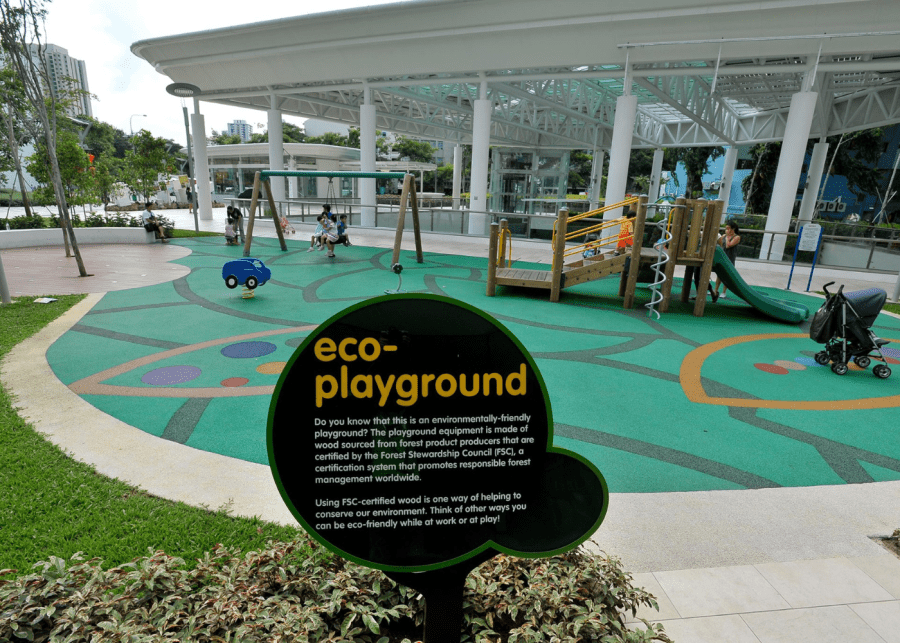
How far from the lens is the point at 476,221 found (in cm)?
2094

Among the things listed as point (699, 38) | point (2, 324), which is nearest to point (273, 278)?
point (2, 324)

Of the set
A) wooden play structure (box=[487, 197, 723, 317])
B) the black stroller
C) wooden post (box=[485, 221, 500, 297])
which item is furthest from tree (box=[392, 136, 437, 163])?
the black stroller

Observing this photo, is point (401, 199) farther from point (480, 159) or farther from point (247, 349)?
point (480, 159)

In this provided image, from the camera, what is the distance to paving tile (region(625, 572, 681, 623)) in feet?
9.21

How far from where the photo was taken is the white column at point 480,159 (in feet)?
65.7

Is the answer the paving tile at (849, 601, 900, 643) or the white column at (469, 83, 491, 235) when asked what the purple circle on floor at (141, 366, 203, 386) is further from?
the white column at (469, 83, 491, 235)

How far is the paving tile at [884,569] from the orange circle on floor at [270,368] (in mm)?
5900

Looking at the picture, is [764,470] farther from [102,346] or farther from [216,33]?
[216,33]

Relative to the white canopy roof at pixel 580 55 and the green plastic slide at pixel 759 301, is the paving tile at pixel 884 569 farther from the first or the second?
the white canopy roof at pixel 580 55

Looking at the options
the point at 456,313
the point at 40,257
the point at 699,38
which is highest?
the point at 699,38

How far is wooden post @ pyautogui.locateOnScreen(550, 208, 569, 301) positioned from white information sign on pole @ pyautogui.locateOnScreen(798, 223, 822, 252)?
713 cm

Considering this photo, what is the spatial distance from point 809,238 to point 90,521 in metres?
15.8

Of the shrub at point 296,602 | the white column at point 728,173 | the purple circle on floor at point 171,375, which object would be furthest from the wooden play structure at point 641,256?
the white column at point 728,173

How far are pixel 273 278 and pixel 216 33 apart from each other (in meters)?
15.3
